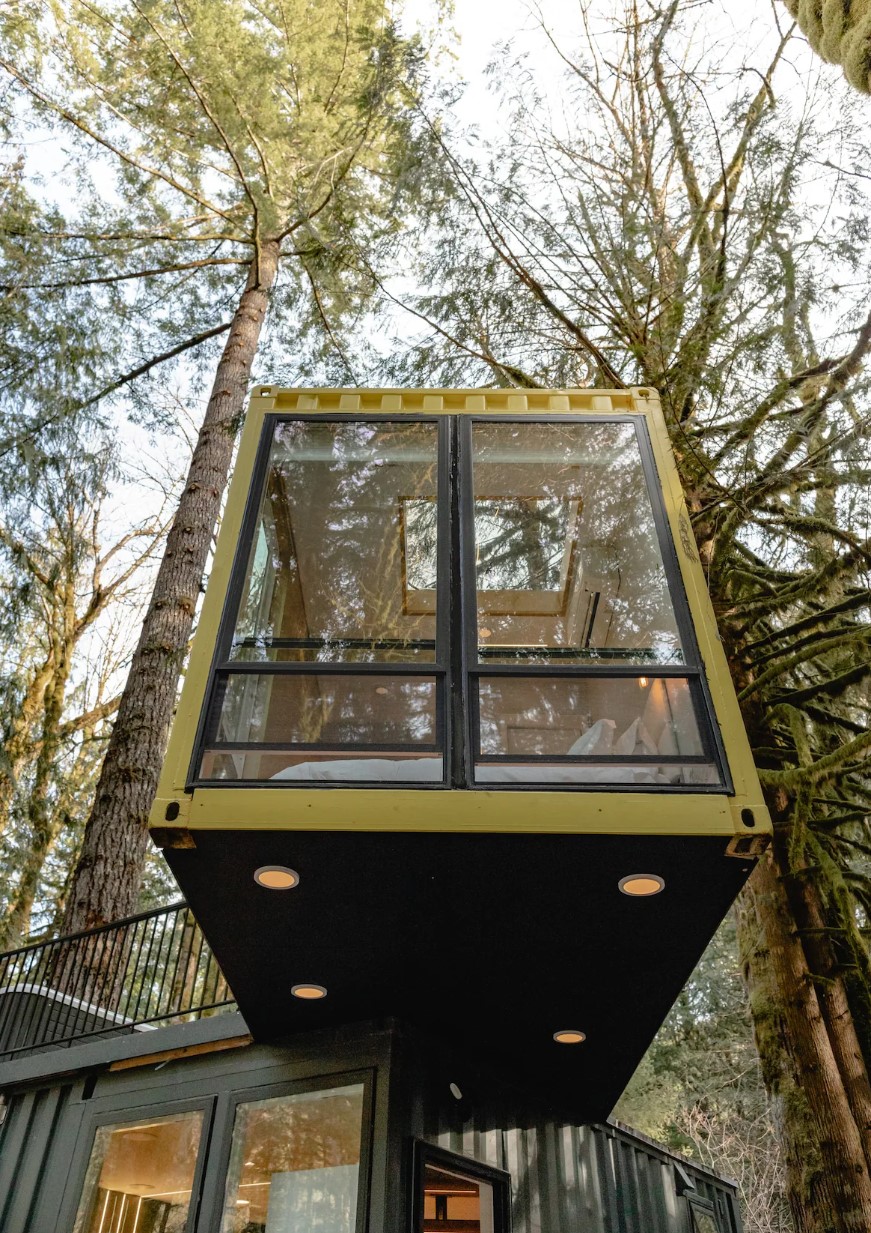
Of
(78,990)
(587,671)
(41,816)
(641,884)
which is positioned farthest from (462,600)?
(41,816)

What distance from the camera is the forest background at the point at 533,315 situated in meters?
4.18

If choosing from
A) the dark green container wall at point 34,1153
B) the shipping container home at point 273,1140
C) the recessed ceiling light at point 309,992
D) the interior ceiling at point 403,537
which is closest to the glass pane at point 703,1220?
the shipping container home at point 273,1140

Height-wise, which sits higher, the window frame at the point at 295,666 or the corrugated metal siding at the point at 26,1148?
the window frame at the point at 295,666

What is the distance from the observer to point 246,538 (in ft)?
11.8

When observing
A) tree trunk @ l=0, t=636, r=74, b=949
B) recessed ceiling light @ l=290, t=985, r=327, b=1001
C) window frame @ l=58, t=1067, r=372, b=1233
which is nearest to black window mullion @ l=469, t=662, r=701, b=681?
recessed ceiling light @ l=290, t=985, r=327, b=1001

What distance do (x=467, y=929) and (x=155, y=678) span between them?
414cm

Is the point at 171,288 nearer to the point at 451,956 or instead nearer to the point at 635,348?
the point at 635,348

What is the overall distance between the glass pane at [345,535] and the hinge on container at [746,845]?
1.34 metres

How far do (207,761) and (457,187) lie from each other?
462 centimetres

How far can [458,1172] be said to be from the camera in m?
3.95

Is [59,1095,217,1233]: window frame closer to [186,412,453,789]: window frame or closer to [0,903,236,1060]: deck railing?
[0,903,236,1060]: deck railing

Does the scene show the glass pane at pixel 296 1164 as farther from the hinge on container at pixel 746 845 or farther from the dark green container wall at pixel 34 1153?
the hinge on container at pixel 746 845

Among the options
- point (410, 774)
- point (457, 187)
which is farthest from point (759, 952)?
point (457, 187)

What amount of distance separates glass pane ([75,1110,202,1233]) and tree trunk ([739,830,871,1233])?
8.20ft
